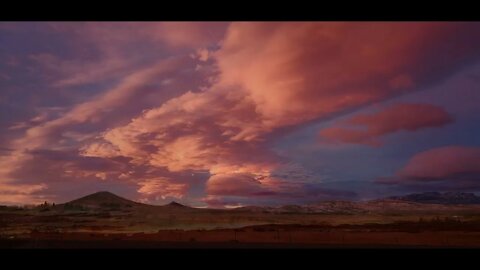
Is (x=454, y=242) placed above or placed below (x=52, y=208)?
below

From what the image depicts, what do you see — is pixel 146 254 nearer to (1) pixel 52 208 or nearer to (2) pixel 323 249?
(1) pixel 52 208

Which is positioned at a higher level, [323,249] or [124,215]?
[124,215]

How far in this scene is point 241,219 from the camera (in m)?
5.34

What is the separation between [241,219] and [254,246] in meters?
0.42

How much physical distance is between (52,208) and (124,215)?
2.60ft
